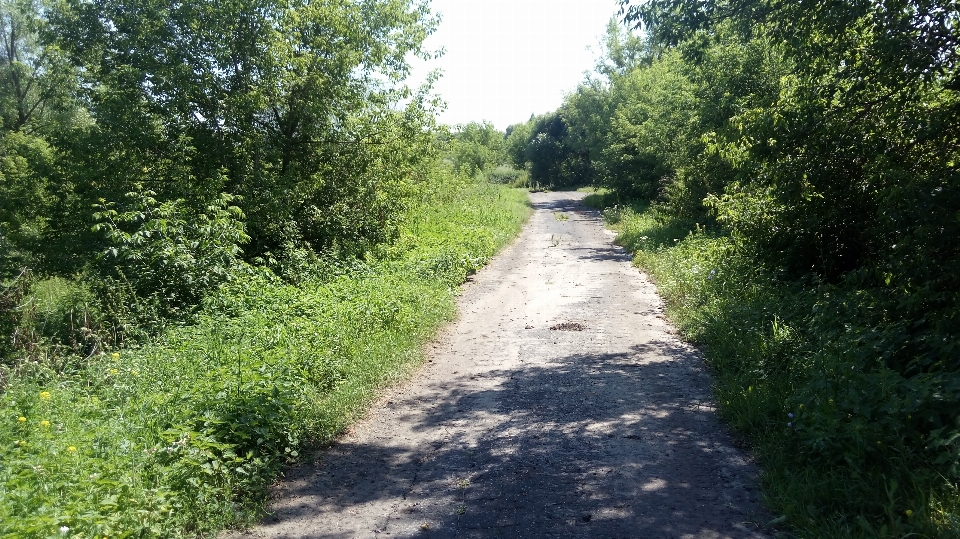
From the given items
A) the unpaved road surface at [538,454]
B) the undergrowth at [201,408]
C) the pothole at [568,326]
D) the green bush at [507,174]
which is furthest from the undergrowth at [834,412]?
the green bush at [507,174]

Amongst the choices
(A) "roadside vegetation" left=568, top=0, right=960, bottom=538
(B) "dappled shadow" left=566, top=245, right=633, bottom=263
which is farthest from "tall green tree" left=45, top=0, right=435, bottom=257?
(A) "roadside vegetation" left=568, top=0, right=960, bottom=538

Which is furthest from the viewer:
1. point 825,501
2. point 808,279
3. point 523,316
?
point 523,316

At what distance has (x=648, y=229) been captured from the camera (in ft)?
68.5

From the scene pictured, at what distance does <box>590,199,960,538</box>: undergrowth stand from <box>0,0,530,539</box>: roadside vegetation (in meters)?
3.78

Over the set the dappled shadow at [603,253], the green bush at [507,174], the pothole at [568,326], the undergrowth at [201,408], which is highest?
the green bush at [507,174]

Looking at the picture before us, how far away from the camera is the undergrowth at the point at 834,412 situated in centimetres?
395

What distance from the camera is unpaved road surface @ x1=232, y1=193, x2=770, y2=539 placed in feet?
14.5

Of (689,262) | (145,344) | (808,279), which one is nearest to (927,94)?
(808,279)

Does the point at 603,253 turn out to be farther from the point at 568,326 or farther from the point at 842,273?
the point at 842,273

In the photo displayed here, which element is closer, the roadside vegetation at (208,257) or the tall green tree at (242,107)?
the roadside vegetation at (208,257)

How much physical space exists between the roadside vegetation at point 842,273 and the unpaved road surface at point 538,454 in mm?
458

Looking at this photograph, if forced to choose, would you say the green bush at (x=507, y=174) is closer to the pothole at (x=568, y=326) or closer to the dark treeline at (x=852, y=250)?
the pothole at (x=568, y=326)

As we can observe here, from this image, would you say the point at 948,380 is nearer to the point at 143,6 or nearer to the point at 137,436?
the point at 137,436

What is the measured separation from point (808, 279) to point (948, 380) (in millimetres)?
5086
